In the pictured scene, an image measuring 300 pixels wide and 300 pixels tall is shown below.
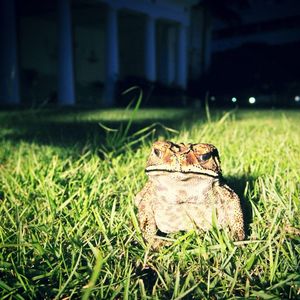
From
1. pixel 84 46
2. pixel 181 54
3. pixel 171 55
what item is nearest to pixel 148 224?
pixel 84 46

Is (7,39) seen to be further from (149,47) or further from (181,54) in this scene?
(181,54)

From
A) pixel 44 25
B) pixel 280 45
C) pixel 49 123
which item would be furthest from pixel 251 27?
pixel 49 123

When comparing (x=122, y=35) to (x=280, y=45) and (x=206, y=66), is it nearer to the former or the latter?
(x=206, y=66)

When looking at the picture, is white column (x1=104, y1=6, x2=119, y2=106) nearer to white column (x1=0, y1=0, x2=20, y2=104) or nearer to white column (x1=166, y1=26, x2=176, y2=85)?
white column (x1=0, y1=0, x2=20, y2=104)

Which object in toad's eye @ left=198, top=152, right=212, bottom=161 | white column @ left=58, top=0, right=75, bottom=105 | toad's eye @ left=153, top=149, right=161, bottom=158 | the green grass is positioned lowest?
the green grass

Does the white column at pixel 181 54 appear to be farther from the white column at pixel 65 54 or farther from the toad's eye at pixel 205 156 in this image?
the toad's eye at pixel 205 156

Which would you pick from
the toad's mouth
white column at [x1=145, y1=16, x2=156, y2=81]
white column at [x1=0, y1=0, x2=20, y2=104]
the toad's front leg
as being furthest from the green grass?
white column at [x1=145, y1=16, x2=156, y2=81]

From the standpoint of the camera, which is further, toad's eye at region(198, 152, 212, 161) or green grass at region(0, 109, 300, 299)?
toad's eye at region(198, 152, 212, 161)

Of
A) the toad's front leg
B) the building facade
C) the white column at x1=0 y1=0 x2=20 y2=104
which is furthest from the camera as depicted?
the building facade
